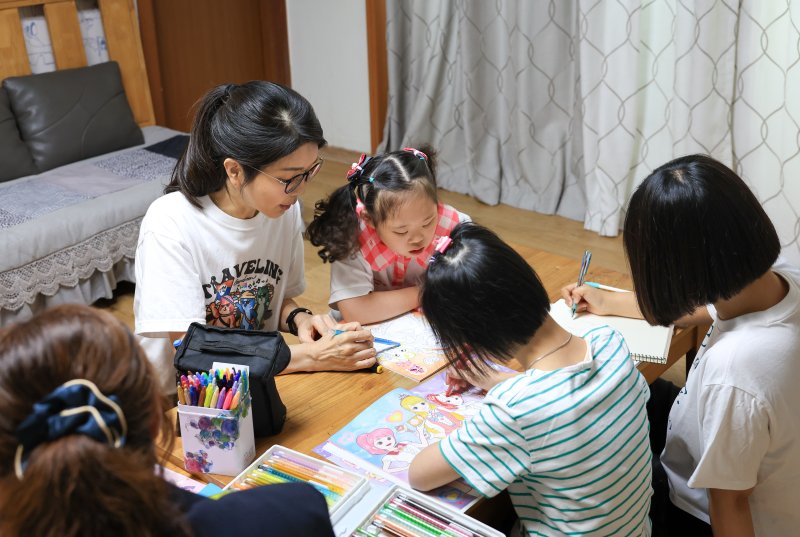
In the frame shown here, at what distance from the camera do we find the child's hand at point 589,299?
1.79m

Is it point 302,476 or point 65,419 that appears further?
point 302,476

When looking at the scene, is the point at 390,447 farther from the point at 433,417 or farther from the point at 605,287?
the point at 605,287

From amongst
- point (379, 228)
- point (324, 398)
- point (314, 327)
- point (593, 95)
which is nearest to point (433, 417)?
point (324, 398)

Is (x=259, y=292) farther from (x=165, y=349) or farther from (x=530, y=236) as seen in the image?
(x=530, y=236)

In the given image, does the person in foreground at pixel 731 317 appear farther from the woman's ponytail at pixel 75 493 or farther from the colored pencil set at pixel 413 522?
the woman's ponytail at pixel 75 493

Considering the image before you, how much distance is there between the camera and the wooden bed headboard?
364 cm

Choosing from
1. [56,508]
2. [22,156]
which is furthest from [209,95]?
[22,156]

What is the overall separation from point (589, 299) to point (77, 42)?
317cm

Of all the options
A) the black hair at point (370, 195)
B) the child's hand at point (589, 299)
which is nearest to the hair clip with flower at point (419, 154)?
the black hair at point (370, 195)

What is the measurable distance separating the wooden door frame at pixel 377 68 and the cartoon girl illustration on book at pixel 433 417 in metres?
3.38

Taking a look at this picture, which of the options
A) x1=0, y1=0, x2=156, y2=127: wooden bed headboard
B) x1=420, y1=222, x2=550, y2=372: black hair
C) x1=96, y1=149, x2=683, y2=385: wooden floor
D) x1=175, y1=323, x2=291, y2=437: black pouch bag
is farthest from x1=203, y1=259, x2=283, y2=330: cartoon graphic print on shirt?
x1=0, y1=0, x2=156, y2=127: wooden bed headboard

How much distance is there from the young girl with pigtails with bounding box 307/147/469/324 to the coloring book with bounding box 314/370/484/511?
0.37 meters

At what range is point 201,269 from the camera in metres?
1.70

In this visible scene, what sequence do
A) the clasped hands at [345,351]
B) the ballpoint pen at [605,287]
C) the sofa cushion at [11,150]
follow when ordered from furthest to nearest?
the sofa cushion at [11,150]
the ballpoint pen at [605,287]
the clasped hands at [345,351]
